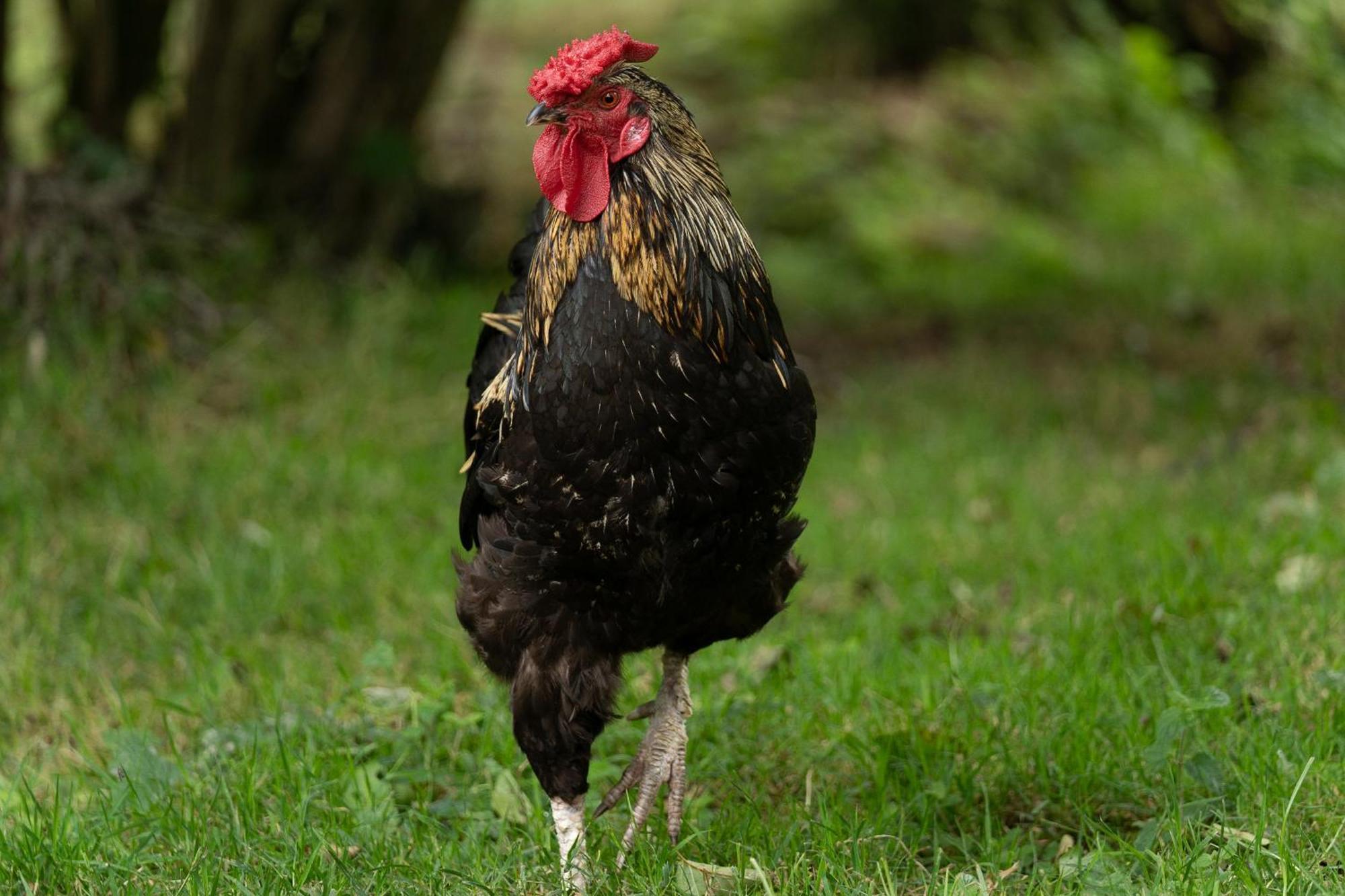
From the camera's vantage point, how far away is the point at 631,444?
304 cm

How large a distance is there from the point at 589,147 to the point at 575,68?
0.57ft

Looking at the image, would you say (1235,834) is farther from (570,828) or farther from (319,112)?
(319,112)

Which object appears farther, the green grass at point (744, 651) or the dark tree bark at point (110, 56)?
the dark tree bark at point (110, 56)

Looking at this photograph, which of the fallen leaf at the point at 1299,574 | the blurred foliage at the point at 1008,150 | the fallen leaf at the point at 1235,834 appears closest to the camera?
the fallen leaf at the point at 1235,834

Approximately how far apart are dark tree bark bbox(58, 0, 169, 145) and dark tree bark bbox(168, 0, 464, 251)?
0.33 meters

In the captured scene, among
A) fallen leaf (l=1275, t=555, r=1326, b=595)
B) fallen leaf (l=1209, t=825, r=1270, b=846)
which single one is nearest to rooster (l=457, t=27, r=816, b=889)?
fallen leaf (l=1209, t=825, r=1270, b=846)

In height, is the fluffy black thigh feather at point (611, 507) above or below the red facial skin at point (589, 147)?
below

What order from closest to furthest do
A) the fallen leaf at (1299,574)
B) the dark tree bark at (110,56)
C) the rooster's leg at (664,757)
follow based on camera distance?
the rooster's leg at (664,757)
the fallen leaf at (1299,574)
the dark tree bark at (110,56)

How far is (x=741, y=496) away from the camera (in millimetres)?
3162

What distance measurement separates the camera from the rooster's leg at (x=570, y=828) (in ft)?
10.8

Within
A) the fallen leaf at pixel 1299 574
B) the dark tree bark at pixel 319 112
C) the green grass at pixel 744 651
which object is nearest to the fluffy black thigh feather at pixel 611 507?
the green grass at pixel 744 651

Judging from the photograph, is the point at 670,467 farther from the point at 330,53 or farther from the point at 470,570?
the point at 330,53

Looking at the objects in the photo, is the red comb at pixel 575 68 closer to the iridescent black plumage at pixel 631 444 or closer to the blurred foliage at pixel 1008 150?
the iridescent black plumage at pixel 631 444

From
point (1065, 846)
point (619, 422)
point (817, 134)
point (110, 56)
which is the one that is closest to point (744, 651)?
point (1065, 846)
